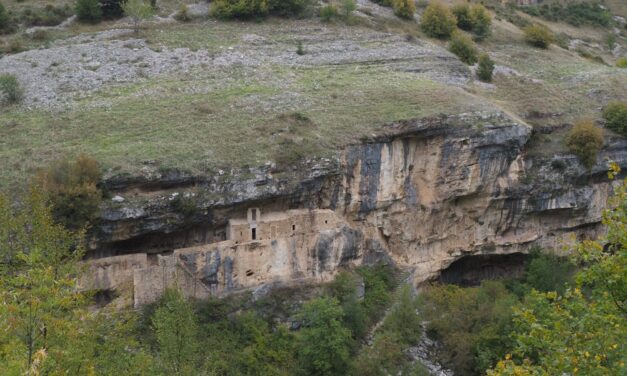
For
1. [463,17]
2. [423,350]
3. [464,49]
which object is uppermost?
[463,17]

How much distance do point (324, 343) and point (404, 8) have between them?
96.4 ft

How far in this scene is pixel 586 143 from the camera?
113ft

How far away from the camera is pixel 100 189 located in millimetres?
25812

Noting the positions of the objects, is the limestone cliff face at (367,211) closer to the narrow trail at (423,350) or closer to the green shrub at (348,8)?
the narrow trail at (423,350)

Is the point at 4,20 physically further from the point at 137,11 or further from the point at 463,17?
the point at 463,17

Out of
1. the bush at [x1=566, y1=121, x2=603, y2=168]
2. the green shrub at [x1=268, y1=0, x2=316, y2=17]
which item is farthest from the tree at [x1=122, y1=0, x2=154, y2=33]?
the bush at [x1=566, y1=121, x2=603, y2=168]

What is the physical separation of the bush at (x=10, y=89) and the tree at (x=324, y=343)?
16.4 meters

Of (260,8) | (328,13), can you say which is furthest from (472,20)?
(260,8)

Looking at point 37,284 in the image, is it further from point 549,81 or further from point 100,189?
point 549,81

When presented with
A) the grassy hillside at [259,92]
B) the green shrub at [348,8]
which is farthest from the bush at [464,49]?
the green shrub at [348,8]

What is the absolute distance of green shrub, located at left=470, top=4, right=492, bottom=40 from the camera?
50156mm

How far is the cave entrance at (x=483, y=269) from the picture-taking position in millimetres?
35375

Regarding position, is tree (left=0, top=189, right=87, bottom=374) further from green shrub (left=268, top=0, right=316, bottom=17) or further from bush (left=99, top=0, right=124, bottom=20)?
green shrub (left=268, top=0, right=316, bottom=17)

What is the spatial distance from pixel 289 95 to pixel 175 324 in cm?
1630
